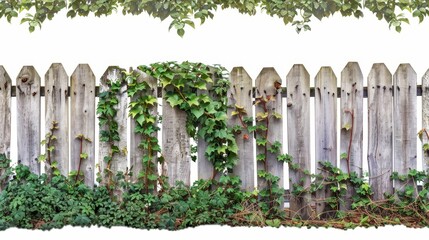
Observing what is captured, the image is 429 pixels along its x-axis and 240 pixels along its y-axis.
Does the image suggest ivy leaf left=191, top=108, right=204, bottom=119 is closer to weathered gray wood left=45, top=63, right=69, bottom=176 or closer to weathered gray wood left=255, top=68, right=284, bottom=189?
weathered gray wood left=255, top=68, right=284, bottom=189

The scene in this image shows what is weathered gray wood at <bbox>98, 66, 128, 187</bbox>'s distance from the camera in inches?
210

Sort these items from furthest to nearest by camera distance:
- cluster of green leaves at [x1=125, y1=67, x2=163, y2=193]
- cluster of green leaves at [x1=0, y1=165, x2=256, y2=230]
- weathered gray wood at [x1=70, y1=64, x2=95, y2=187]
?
weathered gray wood at [x1=70, y1=64, x2=95, y2=187] → cluster of green leaves at [x1=125, y1=67, x2=163, y2=193] → cluster of green leaves at [x1=0, y1=165, x2=256, y2=230]

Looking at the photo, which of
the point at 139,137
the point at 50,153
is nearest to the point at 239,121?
the point at 139,137

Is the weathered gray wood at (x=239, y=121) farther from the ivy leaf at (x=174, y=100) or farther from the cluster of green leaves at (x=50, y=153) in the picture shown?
the cluster of green leaves at (x=50, y=153)

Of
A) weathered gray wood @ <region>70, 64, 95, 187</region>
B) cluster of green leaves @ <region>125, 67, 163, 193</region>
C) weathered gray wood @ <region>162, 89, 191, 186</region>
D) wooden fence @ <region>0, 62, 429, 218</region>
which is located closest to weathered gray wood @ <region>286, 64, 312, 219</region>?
wooden fence @ <region>0, 62, 429, 218</region>

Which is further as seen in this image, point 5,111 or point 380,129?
point 5,111

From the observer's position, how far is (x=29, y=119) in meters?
5.41

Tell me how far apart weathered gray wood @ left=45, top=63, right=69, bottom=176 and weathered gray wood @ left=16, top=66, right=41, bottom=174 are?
111 mm

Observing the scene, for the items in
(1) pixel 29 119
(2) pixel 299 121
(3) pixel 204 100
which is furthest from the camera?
(1) pixel 29 119

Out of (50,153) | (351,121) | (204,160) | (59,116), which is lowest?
(204,160)

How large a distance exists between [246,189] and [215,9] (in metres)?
2.07

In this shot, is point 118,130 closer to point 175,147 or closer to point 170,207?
point 175,147

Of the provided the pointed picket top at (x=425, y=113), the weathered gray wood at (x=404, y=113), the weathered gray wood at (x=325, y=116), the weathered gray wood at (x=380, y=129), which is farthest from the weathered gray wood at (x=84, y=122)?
the pointed picket top at (x=425, y=113)

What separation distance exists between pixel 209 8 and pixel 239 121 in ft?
4.60
